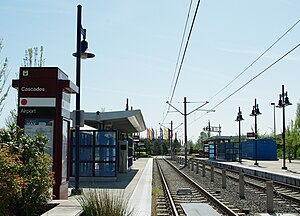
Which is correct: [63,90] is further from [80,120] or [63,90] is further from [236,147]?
[236,147]

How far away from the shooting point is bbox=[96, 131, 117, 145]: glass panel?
943 inches

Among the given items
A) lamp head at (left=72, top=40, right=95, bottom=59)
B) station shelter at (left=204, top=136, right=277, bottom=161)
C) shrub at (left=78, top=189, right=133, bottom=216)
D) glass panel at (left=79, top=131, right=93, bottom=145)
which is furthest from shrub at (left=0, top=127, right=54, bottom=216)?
station shelter at (left=204, top=136, right=277, bottom=161)

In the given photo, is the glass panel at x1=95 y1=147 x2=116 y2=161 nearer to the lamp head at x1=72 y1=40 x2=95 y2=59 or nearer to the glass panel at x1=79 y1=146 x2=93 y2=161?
the glass panel at x1=79 y1=146 x2=93 y2=161

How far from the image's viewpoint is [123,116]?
80.0ft

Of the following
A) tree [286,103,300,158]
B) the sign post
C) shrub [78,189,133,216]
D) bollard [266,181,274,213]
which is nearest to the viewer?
shrub [78,189,133,216]

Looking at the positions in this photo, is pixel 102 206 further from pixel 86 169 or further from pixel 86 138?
pixel 86 138

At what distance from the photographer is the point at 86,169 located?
78.4 ft

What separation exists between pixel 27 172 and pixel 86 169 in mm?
15052

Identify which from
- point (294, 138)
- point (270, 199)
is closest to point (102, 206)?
point (270, 199)

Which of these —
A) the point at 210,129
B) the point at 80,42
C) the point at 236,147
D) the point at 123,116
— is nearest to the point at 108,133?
the point at 123,116

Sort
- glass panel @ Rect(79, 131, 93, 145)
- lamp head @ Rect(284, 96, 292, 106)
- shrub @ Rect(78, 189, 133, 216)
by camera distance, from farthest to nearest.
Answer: lamp head @ Rect(284, 96, 292, 106) → glass panel @ Rect(79, 131, 93, 145) → shrub @ Rect(78, 189, 133, 216)

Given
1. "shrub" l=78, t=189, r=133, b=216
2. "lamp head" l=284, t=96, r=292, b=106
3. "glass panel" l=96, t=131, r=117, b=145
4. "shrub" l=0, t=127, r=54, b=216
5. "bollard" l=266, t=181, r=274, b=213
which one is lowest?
"bollard" l=266, t=181, r=274, b=213

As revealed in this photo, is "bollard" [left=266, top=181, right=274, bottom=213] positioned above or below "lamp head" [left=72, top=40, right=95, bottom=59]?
below

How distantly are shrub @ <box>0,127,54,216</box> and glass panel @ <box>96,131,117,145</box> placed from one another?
13968mm
